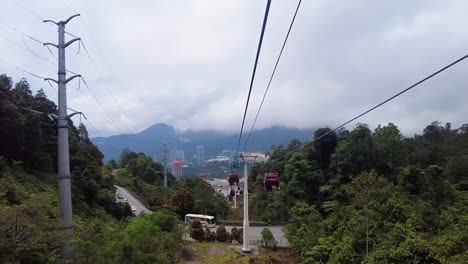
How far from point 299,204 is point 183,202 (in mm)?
13623

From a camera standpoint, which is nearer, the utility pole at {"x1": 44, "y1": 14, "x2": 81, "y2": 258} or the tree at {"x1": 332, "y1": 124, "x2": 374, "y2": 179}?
the utility pole at {"x1": 44, "y1": 14, "x2": 81, "y2": 258}

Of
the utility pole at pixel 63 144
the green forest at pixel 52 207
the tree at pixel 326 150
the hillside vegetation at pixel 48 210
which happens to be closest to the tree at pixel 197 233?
the green forest at pixel 52 207

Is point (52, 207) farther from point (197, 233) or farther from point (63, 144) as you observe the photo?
point (197, 233)

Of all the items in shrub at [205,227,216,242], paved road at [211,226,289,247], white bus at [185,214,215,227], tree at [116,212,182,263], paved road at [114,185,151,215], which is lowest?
paved road at [211,226,289,247]

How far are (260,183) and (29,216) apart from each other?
1401 inches

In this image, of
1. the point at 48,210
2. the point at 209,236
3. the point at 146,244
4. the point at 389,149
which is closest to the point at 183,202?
the point at 209,236

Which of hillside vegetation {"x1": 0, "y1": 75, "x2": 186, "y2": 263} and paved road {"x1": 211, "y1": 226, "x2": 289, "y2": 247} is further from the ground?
hillside vegetation {"x1": 0, "y1": 75, "x2": 186, "y2": 263}

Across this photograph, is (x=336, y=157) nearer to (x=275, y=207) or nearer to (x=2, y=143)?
(x=275, y=207)

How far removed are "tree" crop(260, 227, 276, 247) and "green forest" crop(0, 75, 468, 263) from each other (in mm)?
1289

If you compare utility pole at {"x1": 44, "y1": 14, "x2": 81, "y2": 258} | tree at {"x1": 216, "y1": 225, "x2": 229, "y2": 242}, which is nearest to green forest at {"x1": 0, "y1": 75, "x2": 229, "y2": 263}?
utility pole at {"x1": 44, "y1": 14, "x2": 81, "y2": 258}

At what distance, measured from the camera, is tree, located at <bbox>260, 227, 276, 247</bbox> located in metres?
24.0

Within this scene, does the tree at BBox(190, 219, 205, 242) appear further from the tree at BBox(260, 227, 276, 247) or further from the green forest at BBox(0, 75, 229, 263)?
the tree at BBox(260, 227, 276, 247)

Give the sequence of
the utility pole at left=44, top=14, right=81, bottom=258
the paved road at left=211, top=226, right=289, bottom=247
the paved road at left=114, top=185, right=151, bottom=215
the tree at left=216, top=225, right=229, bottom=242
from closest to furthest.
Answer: the utility pole at left=44, top=14, right=81, bottom=258 < the paved road at left=211, top=226, right=289, bottom=247 < the tree at left=216, top=225, right=229, bottom=242 < the paved road at left=114, top=185, right=151, bottom=215

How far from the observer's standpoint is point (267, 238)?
79.2 ft
